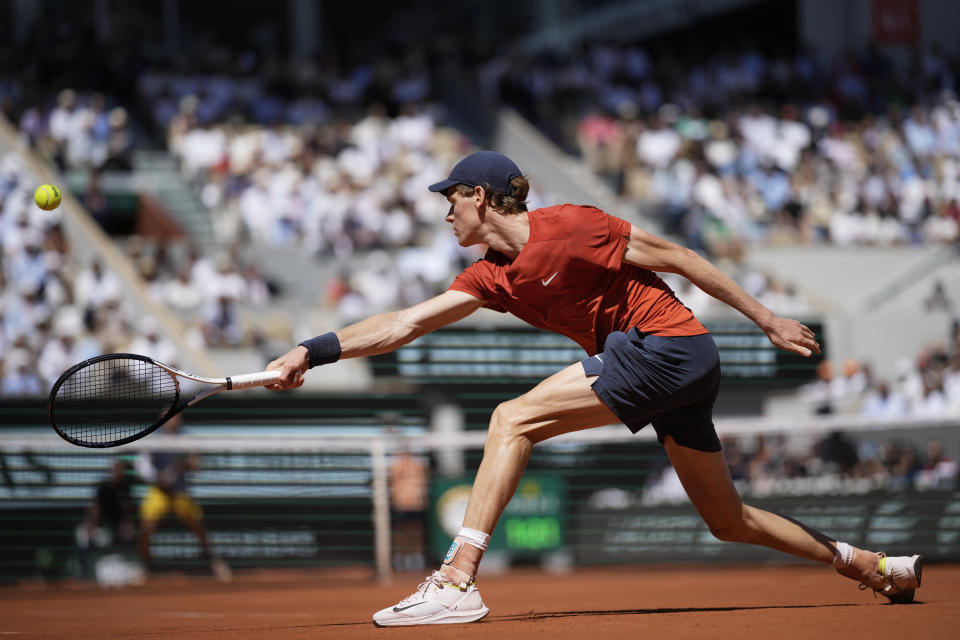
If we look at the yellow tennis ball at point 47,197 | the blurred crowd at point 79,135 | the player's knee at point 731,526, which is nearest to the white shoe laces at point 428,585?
the player's knee at point 731,526

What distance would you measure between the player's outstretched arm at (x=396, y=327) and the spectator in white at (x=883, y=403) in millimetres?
10508

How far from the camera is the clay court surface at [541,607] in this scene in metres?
5.28

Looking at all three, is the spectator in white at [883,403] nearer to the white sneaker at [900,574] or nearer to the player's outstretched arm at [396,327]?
the white sneaker at [900,574]

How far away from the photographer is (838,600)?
7.35 meters

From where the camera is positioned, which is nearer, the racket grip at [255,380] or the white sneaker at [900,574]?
the racket grip at [255,380]

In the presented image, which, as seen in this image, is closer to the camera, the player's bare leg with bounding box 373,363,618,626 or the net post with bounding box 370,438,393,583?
the player's bare leg with bounding box 373,363,618,626

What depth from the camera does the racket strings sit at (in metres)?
5.76

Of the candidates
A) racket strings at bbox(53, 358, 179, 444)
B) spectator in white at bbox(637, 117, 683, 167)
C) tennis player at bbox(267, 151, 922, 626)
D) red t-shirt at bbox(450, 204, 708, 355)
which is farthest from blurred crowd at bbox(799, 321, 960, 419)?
racket strings at bbox(53, 358, 179, 444)

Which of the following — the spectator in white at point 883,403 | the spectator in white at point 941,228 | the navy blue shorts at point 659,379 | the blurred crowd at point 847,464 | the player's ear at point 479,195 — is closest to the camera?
the navy blue shorts at point 659,379

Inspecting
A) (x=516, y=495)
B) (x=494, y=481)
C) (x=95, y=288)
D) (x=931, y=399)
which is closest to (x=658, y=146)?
(x=931, y=399)

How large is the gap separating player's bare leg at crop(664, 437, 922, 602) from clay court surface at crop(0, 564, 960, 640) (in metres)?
0.15

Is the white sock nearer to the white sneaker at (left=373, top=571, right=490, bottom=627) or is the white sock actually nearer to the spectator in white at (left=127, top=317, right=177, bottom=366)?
the white sneaker at (left=373, top=571, right=490, bottom=627)

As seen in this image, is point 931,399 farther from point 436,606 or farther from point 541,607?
point 436,606

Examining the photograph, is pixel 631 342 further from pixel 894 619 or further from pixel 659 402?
pixel 894 619
